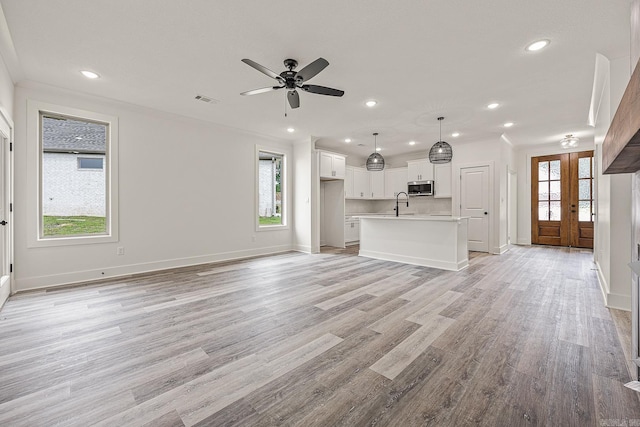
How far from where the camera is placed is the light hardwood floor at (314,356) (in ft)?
4.95

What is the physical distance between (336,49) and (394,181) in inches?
237

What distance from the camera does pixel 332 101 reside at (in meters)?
4.34

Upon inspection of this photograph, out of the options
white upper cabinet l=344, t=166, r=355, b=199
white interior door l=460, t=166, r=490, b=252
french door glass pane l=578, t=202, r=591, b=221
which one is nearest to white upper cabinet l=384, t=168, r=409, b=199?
white upper cabinet l=344, t=166, r=355, b=199

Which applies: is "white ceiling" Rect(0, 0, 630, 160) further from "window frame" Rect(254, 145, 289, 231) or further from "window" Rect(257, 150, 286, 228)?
"window" Rect(257, 150, 286, 228)

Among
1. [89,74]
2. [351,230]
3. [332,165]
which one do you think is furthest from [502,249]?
[89,74]

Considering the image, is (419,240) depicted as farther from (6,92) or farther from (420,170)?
(6,92)

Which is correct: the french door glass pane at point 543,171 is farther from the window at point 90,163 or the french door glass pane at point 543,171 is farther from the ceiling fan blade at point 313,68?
the window at point 90,163

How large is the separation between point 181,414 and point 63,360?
48.6 inches

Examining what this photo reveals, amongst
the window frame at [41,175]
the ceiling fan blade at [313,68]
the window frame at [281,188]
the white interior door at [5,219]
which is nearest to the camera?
the ceiling fan blade at [313,68]

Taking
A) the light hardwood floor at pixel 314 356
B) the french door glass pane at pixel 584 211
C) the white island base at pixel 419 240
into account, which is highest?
the french door glass pane at pixel 584 211

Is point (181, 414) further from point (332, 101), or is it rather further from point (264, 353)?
point (332, 101)

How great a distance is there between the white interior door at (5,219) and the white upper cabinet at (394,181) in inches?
308

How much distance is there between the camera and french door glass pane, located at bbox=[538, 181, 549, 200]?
7.64m

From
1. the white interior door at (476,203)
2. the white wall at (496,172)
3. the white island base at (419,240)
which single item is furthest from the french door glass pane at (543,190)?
the white island base at (419,240)
